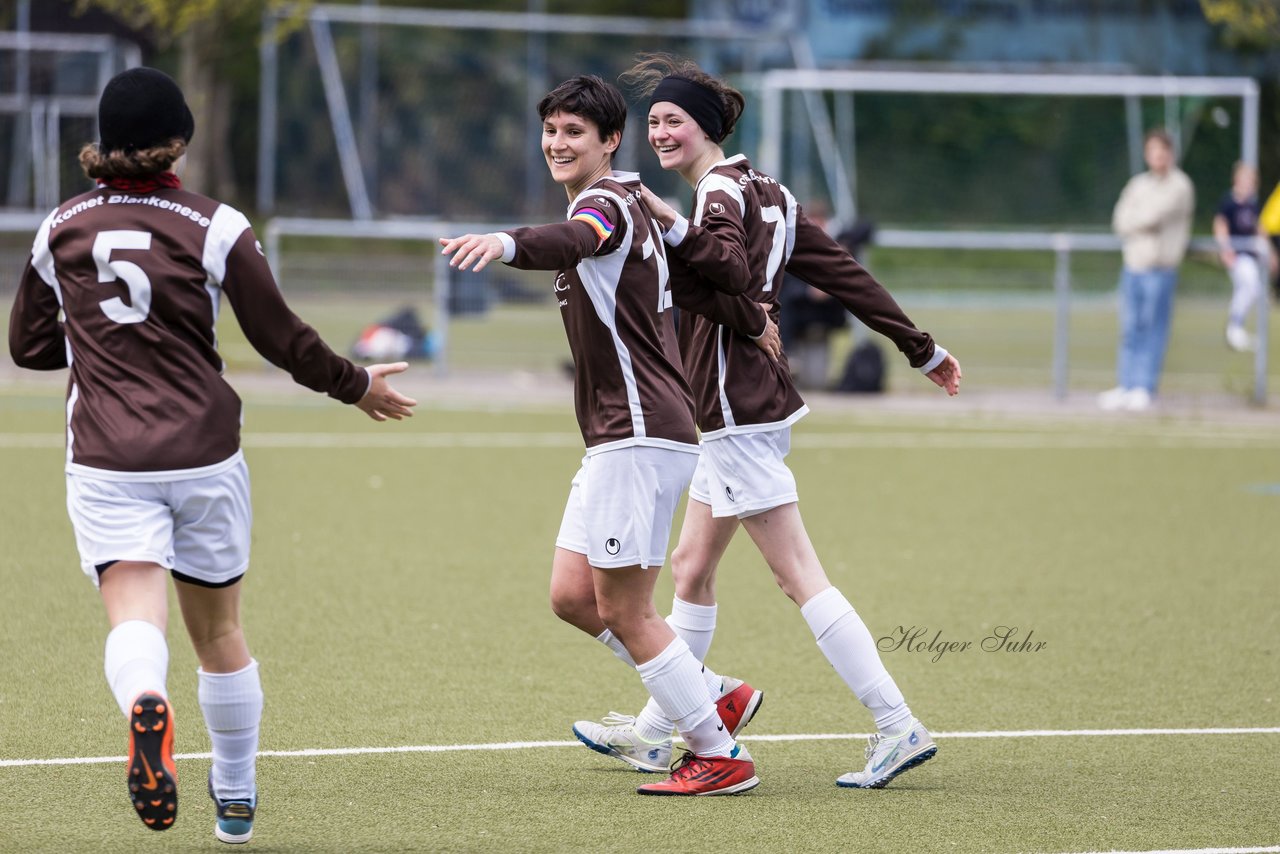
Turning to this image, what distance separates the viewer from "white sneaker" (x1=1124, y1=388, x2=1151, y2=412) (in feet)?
51.9

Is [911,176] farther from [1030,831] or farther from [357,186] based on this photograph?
[1030,831]

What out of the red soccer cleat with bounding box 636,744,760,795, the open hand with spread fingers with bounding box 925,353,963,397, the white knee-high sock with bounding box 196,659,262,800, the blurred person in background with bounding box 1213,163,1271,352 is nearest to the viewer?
the white knee-high sock with bounding box 196,659,262,800

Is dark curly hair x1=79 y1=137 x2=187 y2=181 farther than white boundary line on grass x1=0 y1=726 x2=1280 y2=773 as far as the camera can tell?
No

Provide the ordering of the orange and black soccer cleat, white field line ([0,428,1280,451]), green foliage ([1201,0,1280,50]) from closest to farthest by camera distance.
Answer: the orange and black soccer cleat, white field line ([0,428,1280,451]), green foliage ([1201,0,1280,50])

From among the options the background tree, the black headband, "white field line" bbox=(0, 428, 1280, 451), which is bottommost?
"white field line" bbox=(0, 428, 1280, 451)

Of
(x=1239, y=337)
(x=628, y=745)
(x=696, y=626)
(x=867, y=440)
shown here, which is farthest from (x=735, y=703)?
(x=1239, y=337)

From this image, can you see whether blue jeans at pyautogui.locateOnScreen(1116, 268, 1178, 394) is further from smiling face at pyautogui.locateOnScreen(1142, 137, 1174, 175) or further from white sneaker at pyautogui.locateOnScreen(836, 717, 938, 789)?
white sneaker at pyautogui.locateOnScreen(836, 717, 938, 789)

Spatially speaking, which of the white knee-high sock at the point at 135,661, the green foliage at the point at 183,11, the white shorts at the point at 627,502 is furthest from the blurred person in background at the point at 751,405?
the green foliage at the point at 183,11

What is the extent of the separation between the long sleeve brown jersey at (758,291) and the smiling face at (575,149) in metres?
0.35

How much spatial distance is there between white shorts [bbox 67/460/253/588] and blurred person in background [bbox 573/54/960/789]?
4.98 ft

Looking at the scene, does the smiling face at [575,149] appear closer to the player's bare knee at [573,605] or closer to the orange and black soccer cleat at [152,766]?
the player's bare knee at [573,605]

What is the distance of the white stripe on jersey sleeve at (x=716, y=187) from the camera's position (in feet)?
17.2

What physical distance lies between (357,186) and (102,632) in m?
24.5

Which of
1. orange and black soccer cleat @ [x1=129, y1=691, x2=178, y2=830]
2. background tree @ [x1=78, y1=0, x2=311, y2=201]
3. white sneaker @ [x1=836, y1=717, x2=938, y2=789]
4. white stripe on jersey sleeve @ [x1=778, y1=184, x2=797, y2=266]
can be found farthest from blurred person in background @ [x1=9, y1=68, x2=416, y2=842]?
background tree @ [x1=78, y1=0, x2=311, y2=201]
